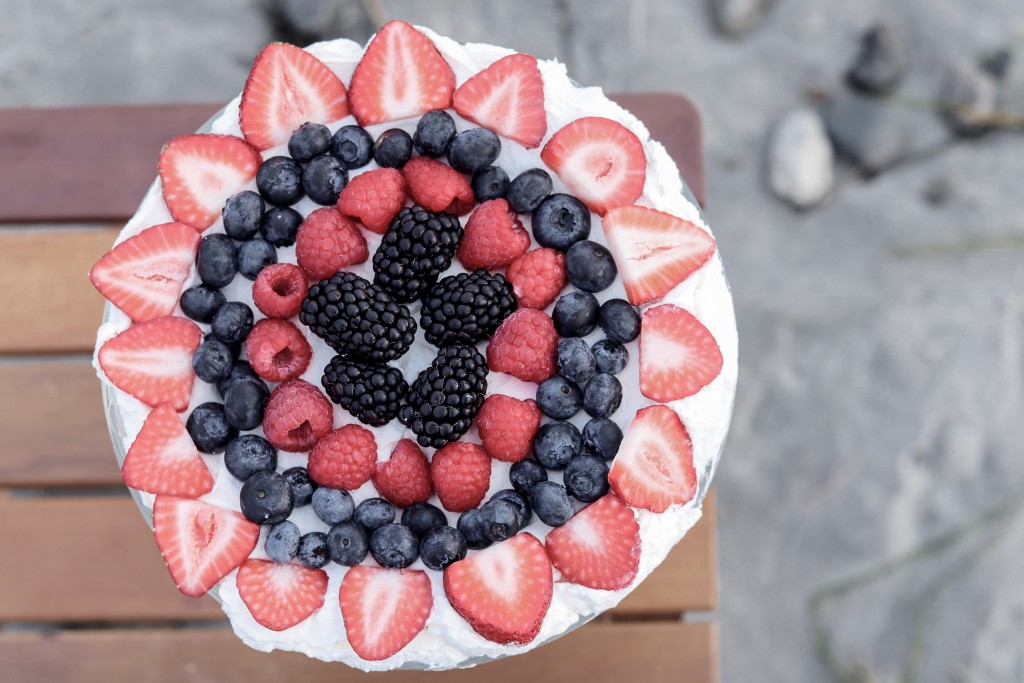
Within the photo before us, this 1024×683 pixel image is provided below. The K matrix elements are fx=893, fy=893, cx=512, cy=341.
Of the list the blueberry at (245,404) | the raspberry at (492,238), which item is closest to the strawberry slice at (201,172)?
the blueberry at (245,404)

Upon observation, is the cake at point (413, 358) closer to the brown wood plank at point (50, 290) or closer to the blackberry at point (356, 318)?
the blackberry at point (356, 318)

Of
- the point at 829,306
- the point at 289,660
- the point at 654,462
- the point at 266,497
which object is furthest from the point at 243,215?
the point at 829,306

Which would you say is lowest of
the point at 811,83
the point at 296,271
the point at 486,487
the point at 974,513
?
the point at 974,513

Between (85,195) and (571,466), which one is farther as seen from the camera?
(85,195)

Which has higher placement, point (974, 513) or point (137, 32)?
point (137, 32)

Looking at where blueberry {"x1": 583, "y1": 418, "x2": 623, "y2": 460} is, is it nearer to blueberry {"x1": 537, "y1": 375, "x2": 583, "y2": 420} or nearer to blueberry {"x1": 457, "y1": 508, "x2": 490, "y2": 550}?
blueberry {"x1": 537, "y1": 375, "x2": 583, "y2": 420}

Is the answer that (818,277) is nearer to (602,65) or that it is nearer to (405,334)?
(602,65)

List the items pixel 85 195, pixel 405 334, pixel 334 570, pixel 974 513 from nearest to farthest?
pixel 405 334, pixel 334 570, pixel 85 195, pixel 974 513

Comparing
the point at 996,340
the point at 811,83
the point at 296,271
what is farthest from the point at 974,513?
the point at 296,271
